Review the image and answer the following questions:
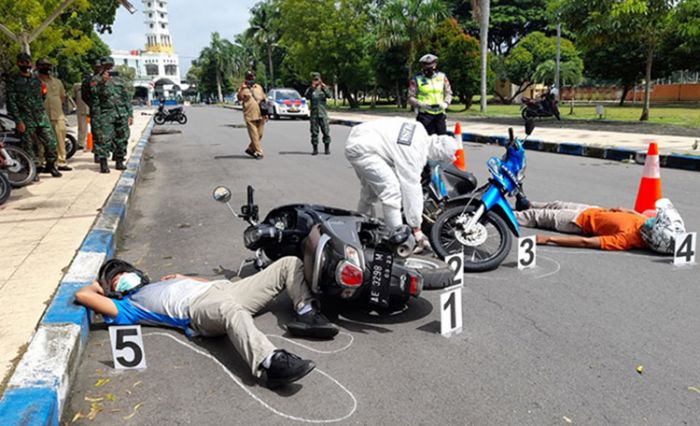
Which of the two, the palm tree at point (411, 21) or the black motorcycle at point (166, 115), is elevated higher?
the palm tree at point (411, 21)

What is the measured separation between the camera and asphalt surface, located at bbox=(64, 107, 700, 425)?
294 centimetres

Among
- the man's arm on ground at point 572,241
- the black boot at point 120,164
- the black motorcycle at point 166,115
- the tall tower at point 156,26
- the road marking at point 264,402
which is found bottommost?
the road marking at point 264,402

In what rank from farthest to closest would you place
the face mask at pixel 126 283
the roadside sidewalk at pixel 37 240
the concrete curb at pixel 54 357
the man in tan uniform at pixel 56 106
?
the man in tan uniform at pixel 56 106 → the face mask at pixel 126 283 → the roadside sidewalk at pixel 37 240 → the concrete curb at pixel 54 357

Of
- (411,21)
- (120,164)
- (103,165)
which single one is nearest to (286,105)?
(411,21)

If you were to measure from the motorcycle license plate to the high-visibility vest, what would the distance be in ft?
22.4

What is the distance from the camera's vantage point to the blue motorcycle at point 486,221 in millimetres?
5066

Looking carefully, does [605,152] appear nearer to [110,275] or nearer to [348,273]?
[348,273]

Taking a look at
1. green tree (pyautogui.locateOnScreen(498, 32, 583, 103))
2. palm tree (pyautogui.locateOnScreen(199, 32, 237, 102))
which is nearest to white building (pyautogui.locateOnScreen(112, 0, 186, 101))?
palm tree (pyautogui.locateOnScreen(199, 32, 237, 102))

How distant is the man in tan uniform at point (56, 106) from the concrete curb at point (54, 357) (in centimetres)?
677

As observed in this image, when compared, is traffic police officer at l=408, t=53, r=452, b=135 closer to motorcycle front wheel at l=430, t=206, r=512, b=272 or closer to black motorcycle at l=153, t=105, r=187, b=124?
motorcycle front wheel at l=430, t=206, r=512, b=272

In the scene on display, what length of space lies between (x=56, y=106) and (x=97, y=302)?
345 inches

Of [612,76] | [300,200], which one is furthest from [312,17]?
[300,200]

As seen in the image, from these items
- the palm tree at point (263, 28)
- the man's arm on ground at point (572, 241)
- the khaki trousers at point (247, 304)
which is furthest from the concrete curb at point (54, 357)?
the palm tree at point (263, 28)

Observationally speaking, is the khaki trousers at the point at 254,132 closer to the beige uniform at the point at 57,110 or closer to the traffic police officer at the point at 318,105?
the traffic police officer at the point at 318,105
